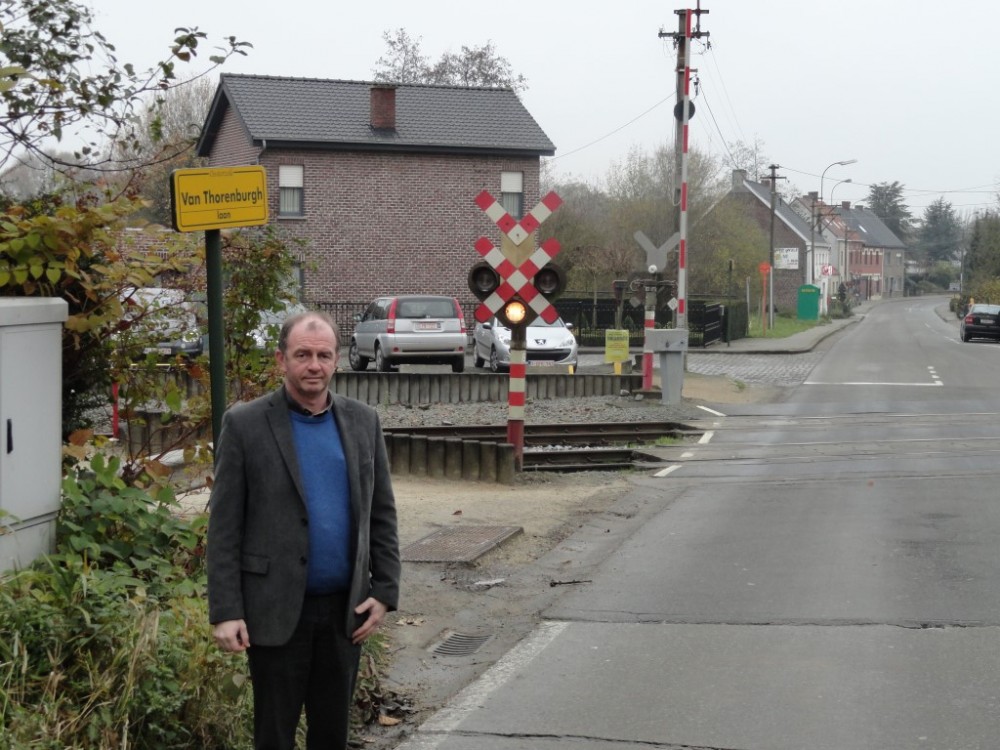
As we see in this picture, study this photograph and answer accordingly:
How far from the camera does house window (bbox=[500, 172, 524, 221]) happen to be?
43375mm

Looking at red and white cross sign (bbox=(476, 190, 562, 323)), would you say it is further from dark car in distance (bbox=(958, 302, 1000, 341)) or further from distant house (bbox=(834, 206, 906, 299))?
distant house (bbox=(834, 206, 906, 299))

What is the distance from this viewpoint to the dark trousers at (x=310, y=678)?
3805 mm

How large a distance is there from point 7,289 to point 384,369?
2184 cm

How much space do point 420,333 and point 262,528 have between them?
927 inches

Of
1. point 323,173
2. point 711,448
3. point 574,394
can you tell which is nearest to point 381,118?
point 323,173

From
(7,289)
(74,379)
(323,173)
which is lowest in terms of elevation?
(74,379)

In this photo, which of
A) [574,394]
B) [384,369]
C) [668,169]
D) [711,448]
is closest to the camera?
[711,448]

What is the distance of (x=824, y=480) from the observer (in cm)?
1341

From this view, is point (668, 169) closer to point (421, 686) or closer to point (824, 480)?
point (824, 480)

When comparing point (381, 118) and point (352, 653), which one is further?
point (381, 118)

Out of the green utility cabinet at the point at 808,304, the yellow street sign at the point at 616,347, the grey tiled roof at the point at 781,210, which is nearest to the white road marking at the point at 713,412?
the yellow street sign at the point at 616,347

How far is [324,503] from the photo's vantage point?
379 centimetres

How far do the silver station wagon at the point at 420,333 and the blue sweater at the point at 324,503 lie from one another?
23.3m

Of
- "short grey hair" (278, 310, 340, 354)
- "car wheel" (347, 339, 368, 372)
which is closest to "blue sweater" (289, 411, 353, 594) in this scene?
"short grey hair" (278, 310, 340, 354)
